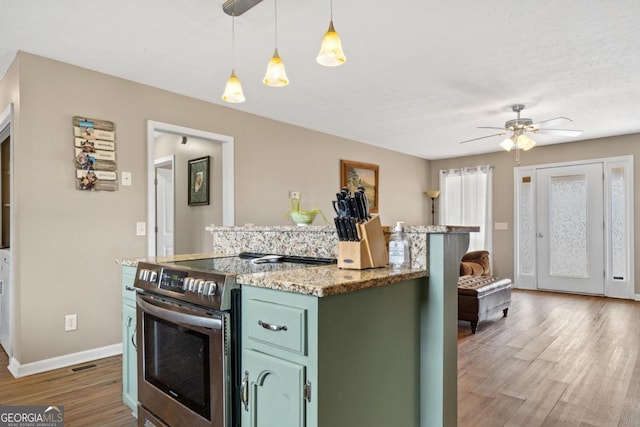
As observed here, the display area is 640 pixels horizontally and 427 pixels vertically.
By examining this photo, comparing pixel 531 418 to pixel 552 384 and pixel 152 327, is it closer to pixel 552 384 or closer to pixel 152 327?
pixel 552 384

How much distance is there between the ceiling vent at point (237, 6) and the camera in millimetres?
2131

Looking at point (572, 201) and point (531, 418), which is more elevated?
point (572, 201)

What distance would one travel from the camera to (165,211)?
5.46m

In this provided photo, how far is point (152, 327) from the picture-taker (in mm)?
1828

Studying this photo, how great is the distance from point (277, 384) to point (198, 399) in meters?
0.46

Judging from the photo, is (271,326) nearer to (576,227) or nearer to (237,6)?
(237,6)

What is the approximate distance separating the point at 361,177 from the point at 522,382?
3.90 meters

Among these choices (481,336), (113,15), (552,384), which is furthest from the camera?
(481,336)

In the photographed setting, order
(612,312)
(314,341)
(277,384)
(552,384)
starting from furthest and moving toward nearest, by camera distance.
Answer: (612,312)
(552,384)
(277,384)
(314,341)

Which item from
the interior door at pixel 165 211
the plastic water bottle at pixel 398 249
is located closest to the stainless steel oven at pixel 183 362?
the plastic water bottle at pixel 398 249

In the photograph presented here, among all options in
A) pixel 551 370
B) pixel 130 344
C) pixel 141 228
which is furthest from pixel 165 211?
pixel 551 370

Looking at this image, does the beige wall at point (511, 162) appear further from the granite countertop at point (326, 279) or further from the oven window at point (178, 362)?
the oven window at point (178, 362)

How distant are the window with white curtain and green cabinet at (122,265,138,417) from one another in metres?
5.94

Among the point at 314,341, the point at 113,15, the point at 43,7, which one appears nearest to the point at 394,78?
the point at 113,15
